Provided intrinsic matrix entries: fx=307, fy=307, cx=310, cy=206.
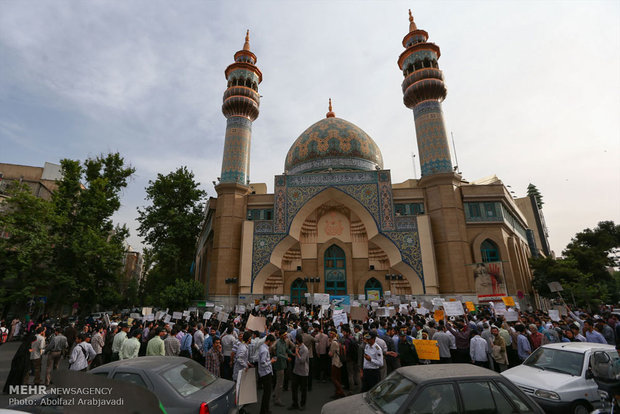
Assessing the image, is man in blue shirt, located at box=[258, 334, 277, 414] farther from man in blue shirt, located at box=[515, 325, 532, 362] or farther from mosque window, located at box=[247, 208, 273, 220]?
mosque window, located at box=[247, 208, 273, 220]

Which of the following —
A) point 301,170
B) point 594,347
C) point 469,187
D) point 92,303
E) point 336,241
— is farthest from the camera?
point 301,170

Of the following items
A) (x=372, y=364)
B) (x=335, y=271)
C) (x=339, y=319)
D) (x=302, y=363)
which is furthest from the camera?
(x=335, y=271)

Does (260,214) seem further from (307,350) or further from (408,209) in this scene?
(307,350)

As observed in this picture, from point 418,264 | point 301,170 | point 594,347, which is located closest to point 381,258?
point 418,264

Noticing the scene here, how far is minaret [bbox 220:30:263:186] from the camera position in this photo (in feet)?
76.6

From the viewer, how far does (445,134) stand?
22656mm

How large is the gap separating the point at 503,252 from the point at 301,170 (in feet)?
53.7

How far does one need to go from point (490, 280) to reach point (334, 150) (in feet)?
49.2

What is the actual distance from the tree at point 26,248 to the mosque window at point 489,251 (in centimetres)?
2612

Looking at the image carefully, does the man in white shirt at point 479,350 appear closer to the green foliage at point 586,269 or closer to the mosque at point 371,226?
the mosque at point 371,226

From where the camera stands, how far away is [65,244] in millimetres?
18156

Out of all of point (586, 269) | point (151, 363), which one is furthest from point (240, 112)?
point (586, 269)

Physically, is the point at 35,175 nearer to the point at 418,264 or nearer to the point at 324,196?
the point at 324,196

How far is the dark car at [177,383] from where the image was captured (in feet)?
12.5
